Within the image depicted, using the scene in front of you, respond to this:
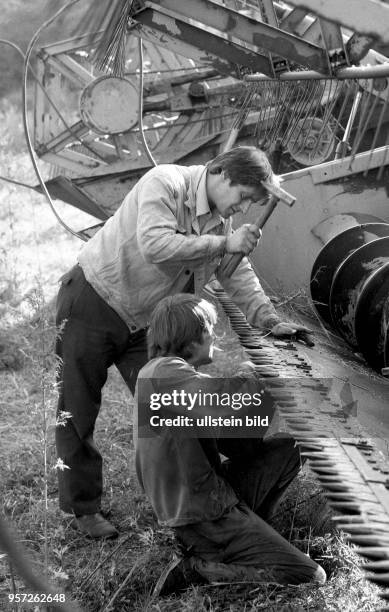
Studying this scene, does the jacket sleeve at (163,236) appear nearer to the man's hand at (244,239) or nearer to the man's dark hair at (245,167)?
the man's hand at (244,239)

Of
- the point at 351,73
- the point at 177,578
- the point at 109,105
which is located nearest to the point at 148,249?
the point at 351,73

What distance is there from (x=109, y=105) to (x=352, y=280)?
2.92 metres

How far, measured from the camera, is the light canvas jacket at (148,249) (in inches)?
124

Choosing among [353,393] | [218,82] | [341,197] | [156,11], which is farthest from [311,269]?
[218,82]

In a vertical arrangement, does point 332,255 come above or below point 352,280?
above

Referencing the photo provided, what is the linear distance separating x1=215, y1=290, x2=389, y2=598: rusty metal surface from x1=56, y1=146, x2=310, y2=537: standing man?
36 centimetres

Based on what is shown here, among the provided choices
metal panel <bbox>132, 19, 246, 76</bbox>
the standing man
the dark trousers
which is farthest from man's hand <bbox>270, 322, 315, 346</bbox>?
metal panel <bbox>132, 19, 246, 76</bbox>

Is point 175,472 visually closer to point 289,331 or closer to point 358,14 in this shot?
point 289,331

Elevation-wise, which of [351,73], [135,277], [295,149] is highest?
[351,73]

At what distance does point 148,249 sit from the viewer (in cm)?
312

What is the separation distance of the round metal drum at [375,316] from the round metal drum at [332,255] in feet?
1.50

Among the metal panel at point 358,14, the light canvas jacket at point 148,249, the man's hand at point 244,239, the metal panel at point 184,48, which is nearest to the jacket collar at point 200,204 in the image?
the light canvas jacket at point 148,249

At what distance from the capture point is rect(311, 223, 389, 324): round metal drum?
183 inches

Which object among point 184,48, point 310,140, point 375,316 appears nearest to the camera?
point 375,316
